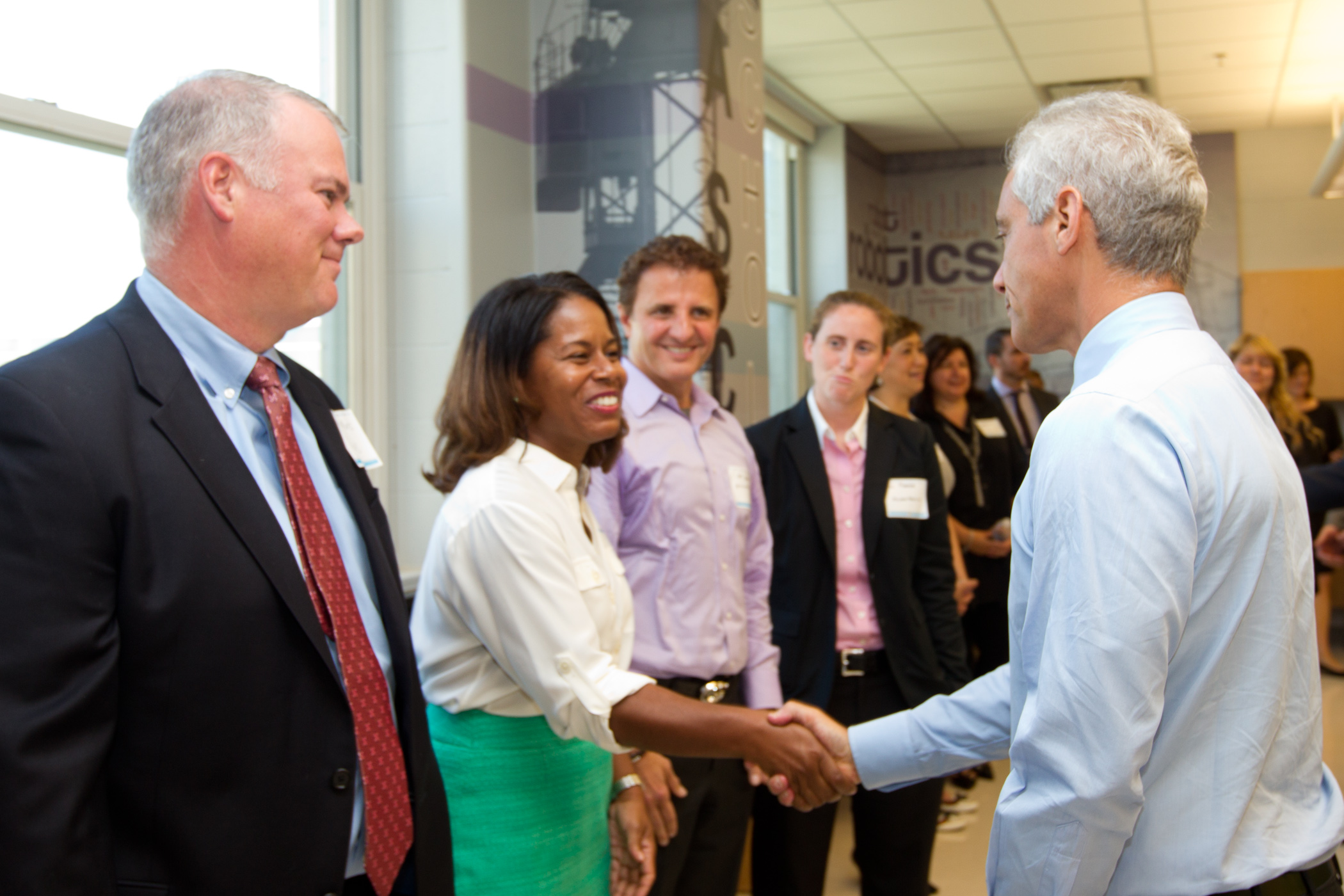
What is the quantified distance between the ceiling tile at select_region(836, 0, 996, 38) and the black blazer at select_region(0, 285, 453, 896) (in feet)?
15.5

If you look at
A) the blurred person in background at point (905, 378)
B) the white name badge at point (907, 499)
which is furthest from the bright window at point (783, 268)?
the white name badge at point (907, 499)

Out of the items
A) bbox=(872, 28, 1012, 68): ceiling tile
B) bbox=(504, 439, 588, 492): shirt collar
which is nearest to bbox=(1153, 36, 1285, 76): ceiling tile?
bbox=(872, 28, 1012, 68): ceiling tile

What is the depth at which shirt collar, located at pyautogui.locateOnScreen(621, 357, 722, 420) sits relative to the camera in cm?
227

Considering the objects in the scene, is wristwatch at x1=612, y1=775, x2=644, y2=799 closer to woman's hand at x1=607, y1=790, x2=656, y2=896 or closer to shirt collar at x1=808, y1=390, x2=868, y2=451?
woman's hand at x1=607, y1=790, x2=656, y2=896

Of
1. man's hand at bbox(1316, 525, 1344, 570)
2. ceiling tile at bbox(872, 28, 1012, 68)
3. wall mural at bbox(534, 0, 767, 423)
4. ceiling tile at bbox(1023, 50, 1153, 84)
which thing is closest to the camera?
man's hand at bbox(1316, 525, 1344, 570)

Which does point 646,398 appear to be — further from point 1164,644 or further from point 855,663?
point 1164,644

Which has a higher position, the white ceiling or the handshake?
the white ceiling

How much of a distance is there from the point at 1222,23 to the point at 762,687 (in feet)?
16.1

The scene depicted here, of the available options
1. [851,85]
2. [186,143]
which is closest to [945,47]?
[851,85]

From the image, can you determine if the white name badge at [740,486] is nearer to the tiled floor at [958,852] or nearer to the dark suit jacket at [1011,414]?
the tiled floor at [958,852]

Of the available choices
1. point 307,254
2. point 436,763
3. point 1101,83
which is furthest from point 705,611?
point 1101,83

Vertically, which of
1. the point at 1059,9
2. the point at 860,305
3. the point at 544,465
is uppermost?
the point at 1059,9

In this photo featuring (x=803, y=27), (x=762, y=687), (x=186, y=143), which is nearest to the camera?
(x=186, y=143)

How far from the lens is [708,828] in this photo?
209 centimetres
